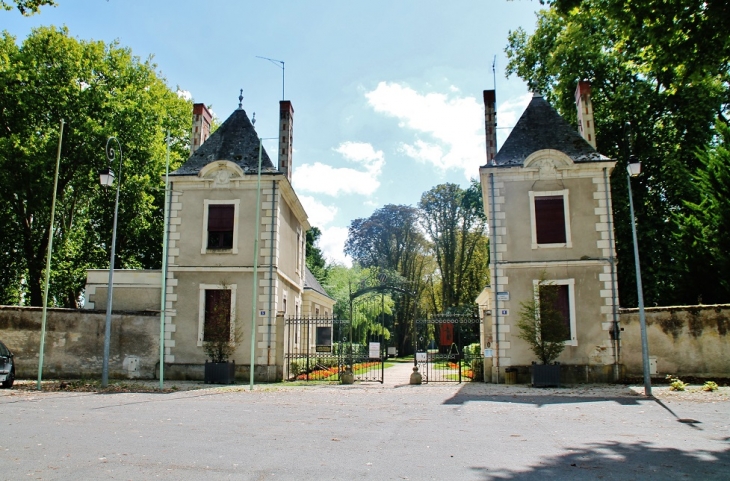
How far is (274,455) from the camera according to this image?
7312 millimetres

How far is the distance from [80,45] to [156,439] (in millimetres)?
25372

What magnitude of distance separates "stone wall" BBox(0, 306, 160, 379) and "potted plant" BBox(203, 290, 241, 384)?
188 centimetres

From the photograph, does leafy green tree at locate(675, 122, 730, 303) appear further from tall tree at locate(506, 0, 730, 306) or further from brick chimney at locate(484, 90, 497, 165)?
brick chimney at locate(484, 90, 497, 165)

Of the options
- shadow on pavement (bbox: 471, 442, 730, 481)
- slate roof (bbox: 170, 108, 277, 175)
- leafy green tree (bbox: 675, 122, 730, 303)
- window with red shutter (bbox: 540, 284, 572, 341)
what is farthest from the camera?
slate roof (bbox: 170, 108, 277, 175)

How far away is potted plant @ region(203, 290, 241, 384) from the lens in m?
18.8

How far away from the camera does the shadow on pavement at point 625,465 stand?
631 cm

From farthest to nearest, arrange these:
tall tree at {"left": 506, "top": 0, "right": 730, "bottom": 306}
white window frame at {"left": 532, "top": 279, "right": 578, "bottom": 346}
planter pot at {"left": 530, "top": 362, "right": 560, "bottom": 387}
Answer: tall tree at {"left": 506, "top": 0, "right": 730, "bottom": 306}
white window frame at {"left": 532, "top": 279, "right": 578, "bottom": 346}
planter pot at {"left": 530, "top": 362, "right": 560, "bottom": 387}

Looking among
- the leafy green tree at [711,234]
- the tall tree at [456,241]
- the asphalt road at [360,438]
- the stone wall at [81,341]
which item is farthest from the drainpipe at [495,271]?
the tall tree at [456,241]

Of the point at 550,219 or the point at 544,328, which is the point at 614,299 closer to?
the point at 544,328

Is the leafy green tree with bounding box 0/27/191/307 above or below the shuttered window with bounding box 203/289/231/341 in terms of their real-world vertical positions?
above

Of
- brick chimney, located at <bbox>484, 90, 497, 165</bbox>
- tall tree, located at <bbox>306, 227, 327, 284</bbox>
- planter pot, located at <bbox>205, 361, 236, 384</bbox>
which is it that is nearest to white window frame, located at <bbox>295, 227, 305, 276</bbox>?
planter pot, located at <bbox>205, 361, 236, 384</bbox>

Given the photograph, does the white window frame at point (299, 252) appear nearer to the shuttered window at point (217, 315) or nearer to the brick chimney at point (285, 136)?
the brick chimney at point (285, 136)

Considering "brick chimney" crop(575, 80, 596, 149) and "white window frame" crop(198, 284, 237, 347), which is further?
"brick chimney" crop(575, 80, 596, 149)

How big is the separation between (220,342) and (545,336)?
1034 centimetres
